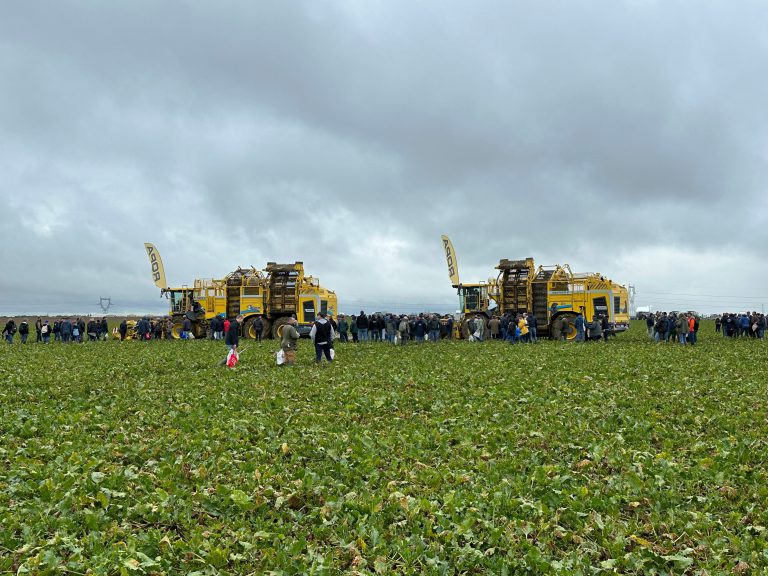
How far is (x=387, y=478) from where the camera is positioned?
7.59m

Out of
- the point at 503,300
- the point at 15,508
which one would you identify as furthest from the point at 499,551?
the point at 503,300

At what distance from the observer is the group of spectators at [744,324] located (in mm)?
33031

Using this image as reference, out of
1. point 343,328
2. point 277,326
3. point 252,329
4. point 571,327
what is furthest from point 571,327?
point 252,329

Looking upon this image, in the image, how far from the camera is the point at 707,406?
39.3ft

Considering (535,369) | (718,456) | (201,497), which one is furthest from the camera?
(535,369)

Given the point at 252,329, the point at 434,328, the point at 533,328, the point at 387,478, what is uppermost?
the point at 533,328

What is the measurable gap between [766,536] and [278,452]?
589cm

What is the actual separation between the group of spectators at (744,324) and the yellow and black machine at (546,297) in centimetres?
549

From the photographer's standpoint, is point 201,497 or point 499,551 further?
point 201,497

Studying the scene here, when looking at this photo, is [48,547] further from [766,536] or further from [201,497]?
[766,536]

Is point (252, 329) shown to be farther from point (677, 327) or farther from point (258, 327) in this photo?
point (677, 327)

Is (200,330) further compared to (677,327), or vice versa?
(200,330)

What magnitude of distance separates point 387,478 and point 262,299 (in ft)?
101

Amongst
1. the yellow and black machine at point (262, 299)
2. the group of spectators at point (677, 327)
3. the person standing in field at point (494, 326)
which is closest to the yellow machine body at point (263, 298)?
the yellow and black machine at point (262, 299)
